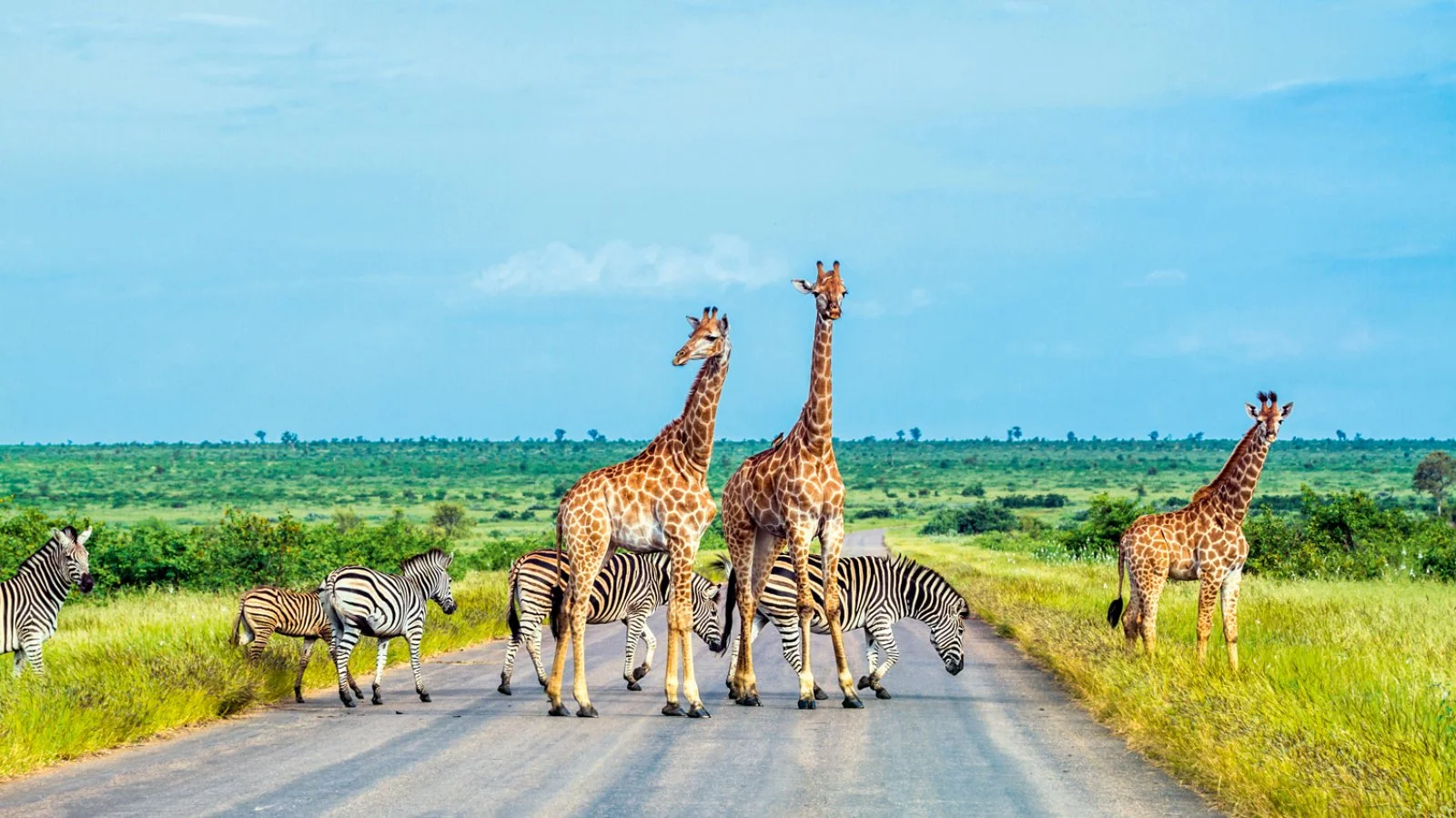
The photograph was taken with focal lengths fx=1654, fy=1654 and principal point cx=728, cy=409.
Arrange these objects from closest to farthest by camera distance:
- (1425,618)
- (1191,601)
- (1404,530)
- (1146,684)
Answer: (1146,684) → (1425,618) → (1191,601) → (1404,530)

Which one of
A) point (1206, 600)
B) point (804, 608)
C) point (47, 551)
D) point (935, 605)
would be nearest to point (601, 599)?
point (804, 608)

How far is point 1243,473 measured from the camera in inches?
656

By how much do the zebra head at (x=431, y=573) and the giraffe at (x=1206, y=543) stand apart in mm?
7399

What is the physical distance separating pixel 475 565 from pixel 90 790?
109ft

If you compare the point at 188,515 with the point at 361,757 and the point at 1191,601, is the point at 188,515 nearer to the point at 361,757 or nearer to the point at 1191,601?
the point at 1191,601

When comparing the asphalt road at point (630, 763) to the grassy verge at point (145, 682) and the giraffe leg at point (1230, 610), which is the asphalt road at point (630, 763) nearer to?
the grassy verge at point (145, 682)

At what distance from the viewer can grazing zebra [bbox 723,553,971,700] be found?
16.4 metres

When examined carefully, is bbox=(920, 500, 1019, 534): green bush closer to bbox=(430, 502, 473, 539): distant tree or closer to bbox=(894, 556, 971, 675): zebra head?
bbox=(430, 502, 473, 539): distant tree

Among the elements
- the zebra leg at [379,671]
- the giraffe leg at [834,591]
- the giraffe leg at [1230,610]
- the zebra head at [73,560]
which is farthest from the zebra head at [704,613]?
the zebra head at [73,560]

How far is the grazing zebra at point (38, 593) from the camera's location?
53.5 ft

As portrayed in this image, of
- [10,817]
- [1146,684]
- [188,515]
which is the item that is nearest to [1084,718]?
[1146,684]

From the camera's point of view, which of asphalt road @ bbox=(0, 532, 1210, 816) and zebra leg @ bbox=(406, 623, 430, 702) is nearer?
asphalt road @ bbox=(0, 532, 1210, 816)

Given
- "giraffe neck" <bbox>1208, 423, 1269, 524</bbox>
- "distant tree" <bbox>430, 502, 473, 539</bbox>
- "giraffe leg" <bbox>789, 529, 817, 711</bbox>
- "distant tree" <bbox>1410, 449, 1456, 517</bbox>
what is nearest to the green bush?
"distant tree" <bbox>430, 502, 473, 539</bbox>

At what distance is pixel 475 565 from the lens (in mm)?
43500
